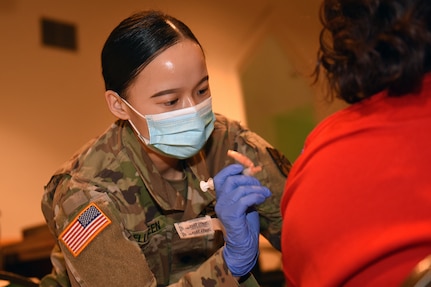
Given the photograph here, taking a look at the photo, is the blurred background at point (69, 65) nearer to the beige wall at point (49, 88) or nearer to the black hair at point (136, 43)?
the beige wall at point (49, 88)

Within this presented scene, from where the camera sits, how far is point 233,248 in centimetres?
113

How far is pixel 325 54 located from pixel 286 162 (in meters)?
0.81

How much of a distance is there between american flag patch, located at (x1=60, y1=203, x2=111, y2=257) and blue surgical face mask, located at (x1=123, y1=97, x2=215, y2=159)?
0.25m

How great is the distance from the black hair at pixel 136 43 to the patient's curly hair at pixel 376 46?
2.11ft

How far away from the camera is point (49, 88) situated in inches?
141

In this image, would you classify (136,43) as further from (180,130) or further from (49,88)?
(49,88)

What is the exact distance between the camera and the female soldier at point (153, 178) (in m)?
1.23

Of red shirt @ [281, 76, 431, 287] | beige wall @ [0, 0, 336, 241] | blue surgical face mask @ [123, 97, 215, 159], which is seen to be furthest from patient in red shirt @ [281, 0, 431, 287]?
beige wall @ [0, 0, 336, 241]

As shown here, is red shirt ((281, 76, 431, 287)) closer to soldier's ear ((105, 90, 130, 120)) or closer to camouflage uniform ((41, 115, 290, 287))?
camouflage uniform ((41, 115, 290, 287))

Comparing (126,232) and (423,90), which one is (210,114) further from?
(423,90)

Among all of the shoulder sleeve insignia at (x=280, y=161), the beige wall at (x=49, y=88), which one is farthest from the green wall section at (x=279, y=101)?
the shoulder sleeve insignia at (x=280, y=161)

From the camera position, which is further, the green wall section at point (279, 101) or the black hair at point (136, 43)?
the green wall section at point (279, 101)

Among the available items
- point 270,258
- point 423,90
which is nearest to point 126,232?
point 423,90

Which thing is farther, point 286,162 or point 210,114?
point 286,162
